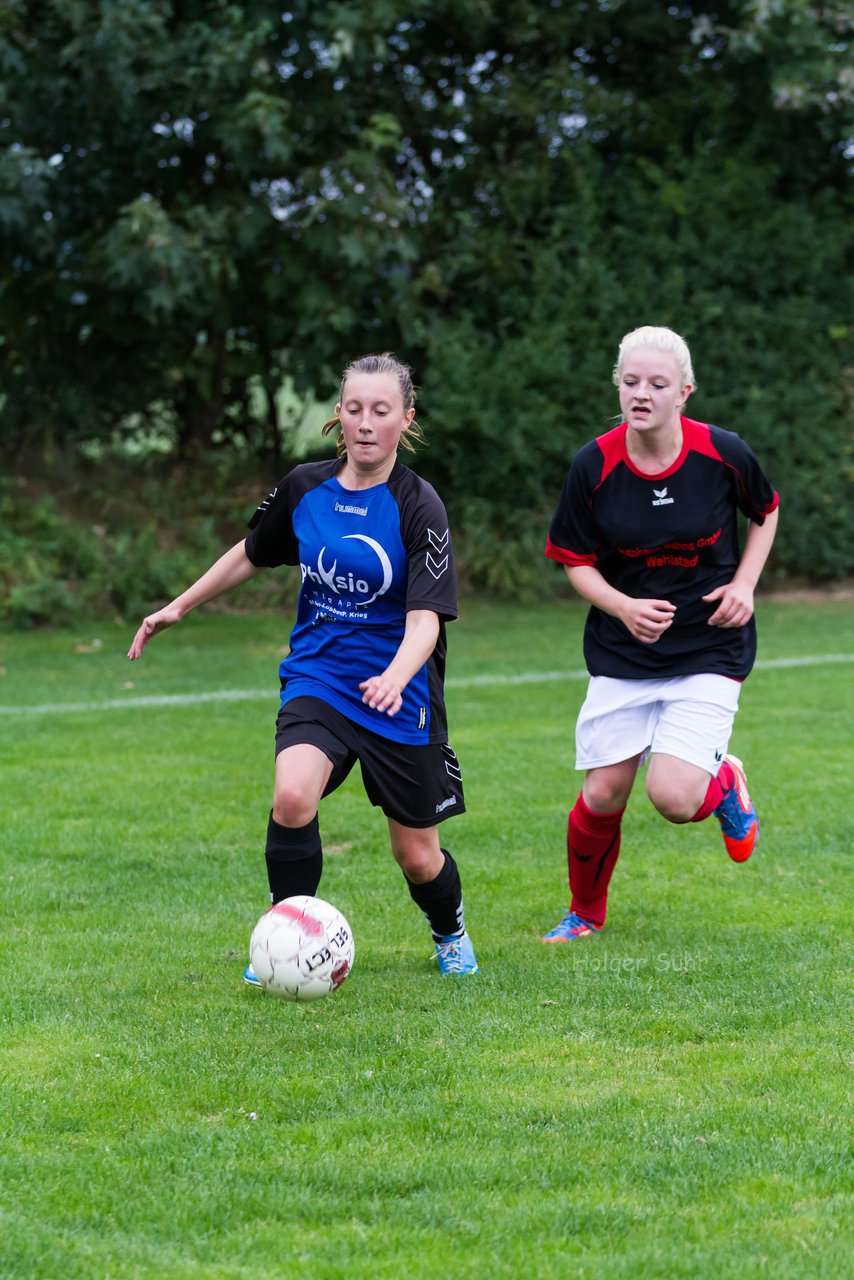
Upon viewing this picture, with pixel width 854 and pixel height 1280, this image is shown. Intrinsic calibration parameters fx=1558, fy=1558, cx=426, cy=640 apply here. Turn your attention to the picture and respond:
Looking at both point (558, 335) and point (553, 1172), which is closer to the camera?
point (553, 1172)

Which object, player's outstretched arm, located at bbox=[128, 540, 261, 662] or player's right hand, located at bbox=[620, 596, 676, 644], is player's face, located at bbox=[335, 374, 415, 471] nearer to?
player's outstretched arm, located at bbox=[128, 540, 261, 662]

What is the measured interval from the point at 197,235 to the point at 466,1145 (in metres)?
11.3

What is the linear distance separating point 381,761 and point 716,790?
129 cm

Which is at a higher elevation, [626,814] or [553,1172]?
[553,1172]

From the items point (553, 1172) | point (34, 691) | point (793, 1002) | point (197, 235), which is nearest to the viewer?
point (553, 1172)

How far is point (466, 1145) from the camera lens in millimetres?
3369

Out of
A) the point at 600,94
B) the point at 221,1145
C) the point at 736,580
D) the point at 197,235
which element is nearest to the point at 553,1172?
the point at 221,1145

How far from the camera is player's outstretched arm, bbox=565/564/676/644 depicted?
4.74 meters

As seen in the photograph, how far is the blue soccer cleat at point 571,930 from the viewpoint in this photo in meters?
5.14

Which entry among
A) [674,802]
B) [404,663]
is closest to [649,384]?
[404,663]

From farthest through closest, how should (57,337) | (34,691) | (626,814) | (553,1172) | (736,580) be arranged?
(57,337) < (34,691) < (626,814) < (736,580) < (553,1172)

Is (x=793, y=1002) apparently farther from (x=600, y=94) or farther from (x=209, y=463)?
(x=600, y=94)

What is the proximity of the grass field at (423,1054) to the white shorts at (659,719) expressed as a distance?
631mm

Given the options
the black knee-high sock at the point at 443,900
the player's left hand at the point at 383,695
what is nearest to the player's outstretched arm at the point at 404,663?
the player's left hand at the point at 383,695
